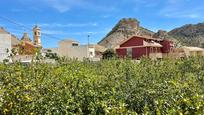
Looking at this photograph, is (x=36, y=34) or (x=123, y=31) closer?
(x=36, y=34)

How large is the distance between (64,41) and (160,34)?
4518 centimetres

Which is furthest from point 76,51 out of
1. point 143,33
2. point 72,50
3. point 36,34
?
point 143,33

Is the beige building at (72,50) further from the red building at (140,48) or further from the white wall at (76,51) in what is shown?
the red building at (140,48)

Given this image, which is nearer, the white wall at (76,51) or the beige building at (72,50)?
the white wall at (76,51)

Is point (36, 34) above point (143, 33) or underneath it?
underneath

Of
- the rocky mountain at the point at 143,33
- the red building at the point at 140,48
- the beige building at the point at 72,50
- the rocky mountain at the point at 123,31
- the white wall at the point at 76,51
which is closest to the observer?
the white wall at the point at 76,51

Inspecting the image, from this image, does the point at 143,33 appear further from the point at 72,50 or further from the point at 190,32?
the point at 72,50

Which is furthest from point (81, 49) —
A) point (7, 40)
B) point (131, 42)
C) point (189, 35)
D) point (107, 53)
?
point (189, 35)

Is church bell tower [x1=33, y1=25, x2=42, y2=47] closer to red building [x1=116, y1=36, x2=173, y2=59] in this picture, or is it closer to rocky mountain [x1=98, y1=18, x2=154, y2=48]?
red building [x1=116, y1=36, x2=173, y2=59]

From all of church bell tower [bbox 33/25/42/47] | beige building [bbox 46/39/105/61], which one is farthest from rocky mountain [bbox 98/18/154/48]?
beige building [bbox 46/39/105/61]

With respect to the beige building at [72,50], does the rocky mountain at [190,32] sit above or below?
above

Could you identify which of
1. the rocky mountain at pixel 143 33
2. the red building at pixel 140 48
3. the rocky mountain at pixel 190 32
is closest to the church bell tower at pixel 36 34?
the red building at pixel 140 48

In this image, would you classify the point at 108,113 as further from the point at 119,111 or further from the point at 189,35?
the point at 189,35

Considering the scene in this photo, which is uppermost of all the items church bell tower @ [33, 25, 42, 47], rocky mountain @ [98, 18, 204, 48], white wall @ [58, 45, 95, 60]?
rocky mountain @ [98, 18, 204, 48]
